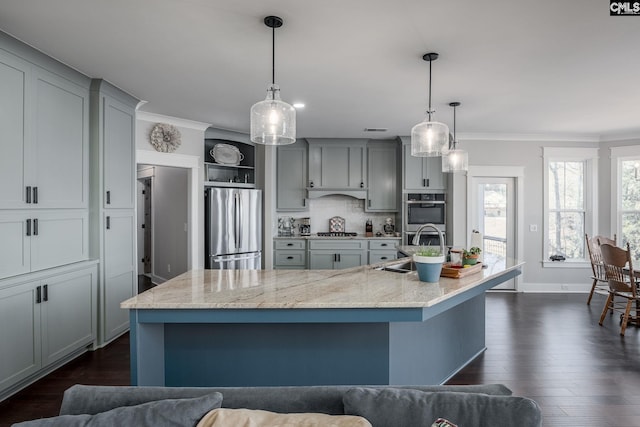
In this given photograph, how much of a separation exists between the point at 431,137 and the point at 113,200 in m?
3.04

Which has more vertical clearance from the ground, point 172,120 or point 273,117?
point 172,120

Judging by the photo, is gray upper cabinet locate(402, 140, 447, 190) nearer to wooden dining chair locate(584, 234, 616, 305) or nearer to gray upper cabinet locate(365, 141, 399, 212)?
gray upper cabinet locate(365, 141, 399, 212)

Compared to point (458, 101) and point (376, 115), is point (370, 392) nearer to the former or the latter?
point (458, 101)

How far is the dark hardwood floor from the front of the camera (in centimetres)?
254

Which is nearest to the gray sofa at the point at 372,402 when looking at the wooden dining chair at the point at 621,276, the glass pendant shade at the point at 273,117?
the glass pendant shade at the point at 273,117

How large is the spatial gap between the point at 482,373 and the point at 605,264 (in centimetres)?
252

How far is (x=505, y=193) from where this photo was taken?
6.23m

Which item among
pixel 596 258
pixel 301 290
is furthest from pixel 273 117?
pixel 596 258

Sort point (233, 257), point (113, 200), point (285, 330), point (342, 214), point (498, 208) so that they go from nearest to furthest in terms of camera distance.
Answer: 1. point (285, 330)
2. point (113, 200)
3. point (233, 257)
4. point (498, 208)
5. point (342, 214)

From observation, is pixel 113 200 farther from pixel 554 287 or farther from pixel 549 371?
pixel 554 287

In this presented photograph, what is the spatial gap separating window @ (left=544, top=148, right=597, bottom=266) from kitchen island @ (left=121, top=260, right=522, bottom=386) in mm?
4550

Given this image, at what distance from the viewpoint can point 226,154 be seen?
5.73 metres

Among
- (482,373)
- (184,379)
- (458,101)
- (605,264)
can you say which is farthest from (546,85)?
(184,379)

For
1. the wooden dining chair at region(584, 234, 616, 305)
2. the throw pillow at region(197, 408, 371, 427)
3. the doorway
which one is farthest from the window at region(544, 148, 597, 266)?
the throw pillow at region(197, 408, 371, 427)
